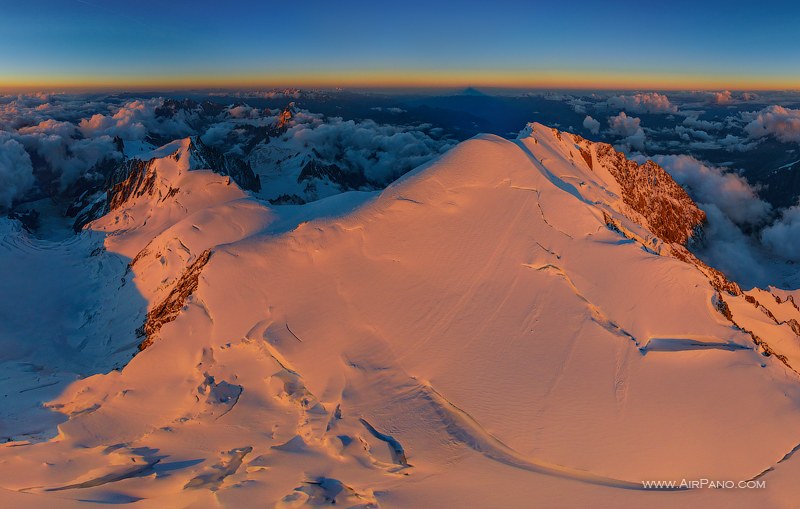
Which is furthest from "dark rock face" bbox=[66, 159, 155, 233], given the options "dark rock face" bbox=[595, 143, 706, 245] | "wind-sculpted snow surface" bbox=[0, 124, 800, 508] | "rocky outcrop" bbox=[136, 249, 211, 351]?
"dark rock face" bbox=[595, 143, 706, 245]

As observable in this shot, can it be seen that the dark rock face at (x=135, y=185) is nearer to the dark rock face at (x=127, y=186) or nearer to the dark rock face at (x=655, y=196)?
the dark rock face at (x=127, y=186)

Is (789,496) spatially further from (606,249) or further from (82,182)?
(82,182)

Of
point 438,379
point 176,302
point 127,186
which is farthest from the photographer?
point 127,186

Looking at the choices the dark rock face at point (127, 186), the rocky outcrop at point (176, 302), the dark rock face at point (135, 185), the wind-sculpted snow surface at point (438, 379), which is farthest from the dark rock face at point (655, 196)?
the dark rock face at point (127, 186)

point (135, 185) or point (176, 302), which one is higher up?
point (135, 185)

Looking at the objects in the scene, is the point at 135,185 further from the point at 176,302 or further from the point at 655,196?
the point at 655,196

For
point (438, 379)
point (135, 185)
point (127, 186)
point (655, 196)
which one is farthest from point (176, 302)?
point (655, 196)

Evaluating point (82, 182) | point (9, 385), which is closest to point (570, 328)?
point (9, 385)

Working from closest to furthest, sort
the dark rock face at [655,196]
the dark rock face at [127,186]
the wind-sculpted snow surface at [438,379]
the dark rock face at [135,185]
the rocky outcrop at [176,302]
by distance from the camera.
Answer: the wind-sculpted snow surface at [438,379] → the rocky outcrop at [176,302] → the dark rock face at [655,196] → the dark rock face at [135,185] → the dark rock face at [127,186]
